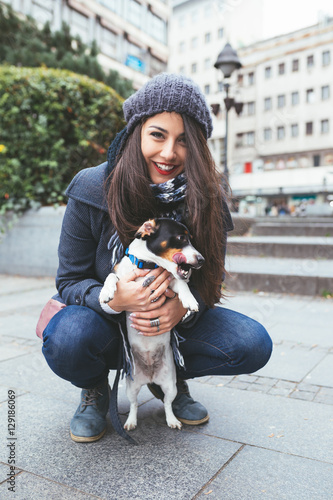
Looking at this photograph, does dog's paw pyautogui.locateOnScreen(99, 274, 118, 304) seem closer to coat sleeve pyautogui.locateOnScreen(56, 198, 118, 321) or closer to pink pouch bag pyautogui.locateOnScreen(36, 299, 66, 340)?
coat sleeve pyautogui.locateOnScreen(56, 198, 118, 321)

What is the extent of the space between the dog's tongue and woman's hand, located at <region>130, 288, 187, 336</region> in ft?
0.89

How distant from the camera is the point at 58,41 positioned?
11.0 meters

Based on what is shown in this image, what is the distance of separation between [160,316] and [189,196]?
23.2 inches

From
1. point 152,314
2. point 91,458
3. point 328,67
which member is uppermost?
point 328,67

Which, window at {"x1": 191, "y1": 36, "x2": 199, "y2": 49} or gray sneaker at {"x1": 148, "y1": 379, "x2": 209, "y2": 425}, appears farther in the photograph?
window at {"x1": 191, "y1": 36, "x2": 199, "y2": 49}

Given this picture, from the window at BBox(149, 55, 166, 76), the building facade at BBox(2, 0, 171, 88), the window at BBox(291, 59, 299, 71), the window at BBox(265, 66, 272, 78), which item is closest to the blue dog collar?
the building facade at BBox(2, 0, 171, 88)

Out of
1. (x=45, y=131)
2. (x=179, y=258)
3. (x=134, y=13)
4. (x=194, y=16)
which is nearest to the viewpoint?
(x=179, y=258)

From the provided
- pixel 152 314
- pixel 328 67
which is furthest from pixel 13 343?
pixel 328 67

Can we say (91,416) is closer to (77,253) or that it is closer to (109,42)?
(77,253)

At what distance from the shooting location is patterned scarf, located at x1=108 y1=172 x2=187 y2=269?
2156 millimetres

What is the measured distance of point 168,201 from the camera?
2.20 m

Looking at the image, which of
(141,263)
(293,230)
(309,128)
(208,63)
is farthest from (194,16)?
(141,263)

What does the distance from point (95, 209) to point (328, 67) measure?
45.6 meters

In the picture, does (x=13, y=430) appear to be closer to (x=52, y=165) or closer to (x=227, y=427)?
(x=227, y=427)
